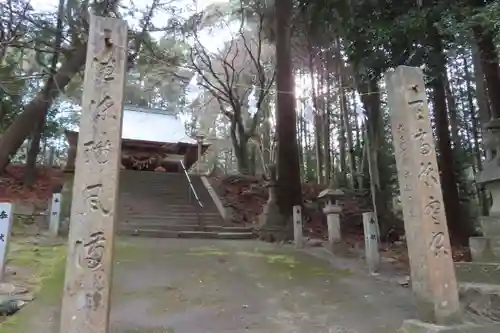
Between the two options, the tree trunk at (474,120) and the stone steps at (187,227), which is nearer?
the stone steps at (187,227)

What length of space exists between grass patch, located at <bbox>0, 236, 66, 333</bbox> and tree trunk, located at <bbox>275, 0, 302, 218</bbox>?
19.9ft

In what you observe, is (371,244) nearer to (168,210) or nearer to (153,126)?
(168,210)

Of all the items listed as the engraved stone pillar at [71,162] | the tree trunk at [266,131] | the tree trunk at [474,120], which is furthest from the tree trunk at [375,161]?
the tree trunk at [266,131]

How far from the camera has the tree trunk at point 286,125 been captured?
11.7 meters

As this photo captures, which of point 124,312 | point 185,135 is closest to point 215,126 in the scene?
point 185,135

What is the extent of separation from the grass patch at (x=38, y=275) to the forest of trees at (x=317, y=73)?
3228 mm

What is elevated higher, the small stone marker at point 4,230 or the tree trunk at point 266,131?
the tree trunk at point 266,131

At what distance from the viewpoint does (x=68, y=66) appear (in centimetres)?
985

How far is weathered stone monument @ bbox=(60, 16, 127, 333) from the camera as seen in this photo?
2.93m

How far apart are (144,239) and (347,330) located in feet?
22.2

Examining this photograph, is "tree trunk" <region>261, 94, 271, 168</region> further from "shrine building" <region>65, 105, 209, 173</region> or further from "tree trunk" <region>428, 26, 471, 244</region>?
"tree trunk" <region>428, 26, 471, 244</region>

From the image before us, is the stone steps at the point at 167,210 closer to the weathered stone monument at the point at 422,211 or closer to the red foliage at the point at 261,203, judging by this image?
the red foliage at the point at 261,203

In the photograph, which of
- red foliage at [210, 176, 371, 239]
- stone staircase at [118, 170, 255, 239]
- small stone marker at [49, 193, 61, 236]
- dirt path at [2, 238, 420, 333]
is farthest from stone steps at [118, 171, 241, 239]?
dirt path at [2, 238, 420, 333]

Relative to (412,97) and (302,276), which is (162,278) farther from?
(412,97)
